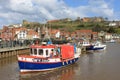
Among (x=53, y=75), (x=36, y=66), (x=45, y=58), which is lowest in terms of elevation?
(x=53, y=75)

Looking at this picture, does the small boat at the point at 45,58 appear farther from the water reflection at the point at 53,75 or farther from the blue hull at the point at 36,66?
the water reflection at the point at 53,75

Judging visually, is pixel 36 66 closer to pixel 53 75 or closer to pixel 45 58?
pixel 45 58

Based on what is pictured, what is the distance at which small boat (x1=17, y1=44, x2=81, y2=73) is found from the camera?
3453cm

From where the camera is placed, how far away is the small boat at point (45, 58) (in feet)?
113

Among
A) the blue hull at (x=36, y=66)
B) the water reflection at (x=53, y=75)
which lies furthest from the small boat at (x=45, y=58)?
the water reflection at (x=53, y=75)

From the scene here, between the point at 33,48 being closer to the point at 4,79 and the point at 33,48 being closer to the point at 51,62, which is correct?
the point at 51,62

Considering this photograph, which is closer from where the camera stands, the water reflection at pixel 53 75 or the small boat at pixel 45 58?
the water reflection at pixel 53 75

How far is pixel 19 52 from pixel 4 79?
96.9 ft

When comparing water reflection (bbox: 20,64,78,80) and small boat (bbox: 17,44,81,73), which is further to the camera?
small boat (bbox: 17,44,81,73)

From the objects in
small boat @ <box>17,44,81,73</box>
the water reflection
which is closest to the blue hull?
small boat @ <box>17,44,81,73</box>

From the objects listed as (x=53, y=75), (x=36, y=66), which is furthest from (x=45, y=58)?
(x=53, y=75)

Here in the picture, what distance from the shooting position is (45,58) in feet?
118

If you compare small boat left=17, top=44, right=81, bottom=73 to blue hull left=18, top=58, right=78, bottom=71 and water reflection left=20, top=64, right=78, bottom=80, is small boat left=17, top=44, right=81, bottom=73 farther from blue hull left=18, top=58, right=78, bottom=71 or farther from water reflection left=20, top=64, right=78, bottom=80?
water reflection left=20, top=64, right=78, bottom=80

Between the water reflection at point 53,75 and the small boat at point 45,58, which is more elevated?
the small boat at point 45,58
